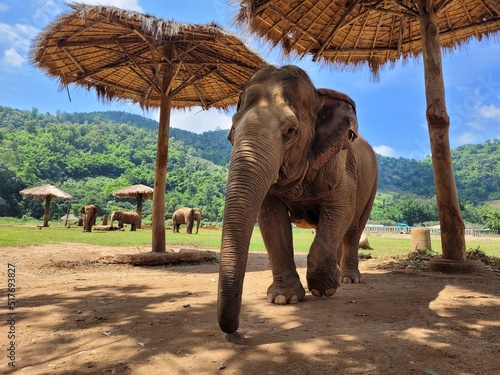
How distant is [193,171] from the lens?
75.8 meters

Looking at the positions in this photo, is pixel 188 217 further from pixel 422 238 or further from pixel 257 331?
pixel 257 331

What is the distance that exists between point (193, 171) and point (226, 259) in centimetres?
7429

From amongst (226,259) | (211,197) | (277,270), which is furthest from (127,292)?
(211,197)

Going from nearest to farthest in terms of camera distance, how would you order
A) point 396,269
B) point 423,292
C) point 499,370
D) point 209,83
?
point 499,370 < point 423,292 < point 396,269 < point 209,83

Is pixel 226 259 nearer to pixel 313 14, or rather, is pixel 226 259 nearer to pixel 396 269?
pixel 396 269

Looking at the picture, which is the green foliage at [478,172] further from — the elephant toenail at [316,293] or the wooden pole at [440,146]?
the elephant toenail at [316,293]

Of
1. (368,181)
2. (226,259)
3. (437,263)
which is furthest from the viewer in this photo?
(437,263)

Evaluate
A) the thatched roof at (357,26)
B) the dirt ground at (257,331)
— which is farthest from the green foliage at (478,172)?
the dirt ground at (257,331)

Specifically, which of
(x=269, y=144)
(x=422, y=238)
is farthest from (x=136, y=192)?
(x=269, y=144)

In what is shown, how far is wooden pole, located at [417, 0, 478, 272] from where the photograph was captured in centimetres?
618

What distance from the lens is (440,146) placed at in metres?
6.35

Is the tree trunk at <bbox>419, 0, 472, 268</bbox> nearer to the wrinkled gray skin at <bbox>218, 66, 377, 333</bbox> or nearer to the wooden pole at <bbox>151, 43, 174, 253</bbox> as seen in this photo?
the wrinkled gray skin at <bbox>218, 66, 377, 333</bbox>

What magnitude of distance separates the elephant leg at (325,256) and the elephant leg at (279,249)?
0.19m

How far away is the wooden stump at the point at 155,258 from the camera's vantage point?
7969 mm
